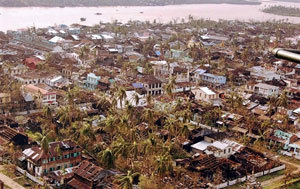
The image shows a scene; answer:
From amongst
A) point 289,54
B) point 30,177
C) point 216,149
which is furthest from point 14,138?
point 289,54

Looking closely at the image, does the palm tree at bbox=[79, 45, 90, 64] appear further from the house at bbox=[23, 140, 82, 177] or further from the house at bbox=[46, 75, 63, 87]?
the house at bbox=[23, 140, 82, 177]

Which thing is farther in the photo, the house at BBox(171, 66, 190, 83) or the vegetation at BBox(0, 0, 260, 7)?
the vegetation at BBox(0, 0, 260, 7)

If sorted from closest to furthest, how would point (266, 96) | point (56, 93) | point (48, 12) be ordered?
point (56, 93), point (266, 96), point (48, 12)

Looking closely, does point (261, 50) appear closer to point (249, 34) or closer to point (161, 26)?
point (249, 34)

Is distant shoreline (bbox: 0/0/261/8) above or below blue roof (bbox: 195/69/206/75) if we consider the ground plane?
above

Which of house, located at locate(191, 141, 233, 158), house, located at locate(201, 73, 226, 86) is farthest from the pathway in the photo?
house, located at locate(201, 73, 226, 86)

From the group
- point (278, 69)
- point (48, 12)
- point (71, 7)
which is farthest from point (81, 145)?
point (71, 7)
